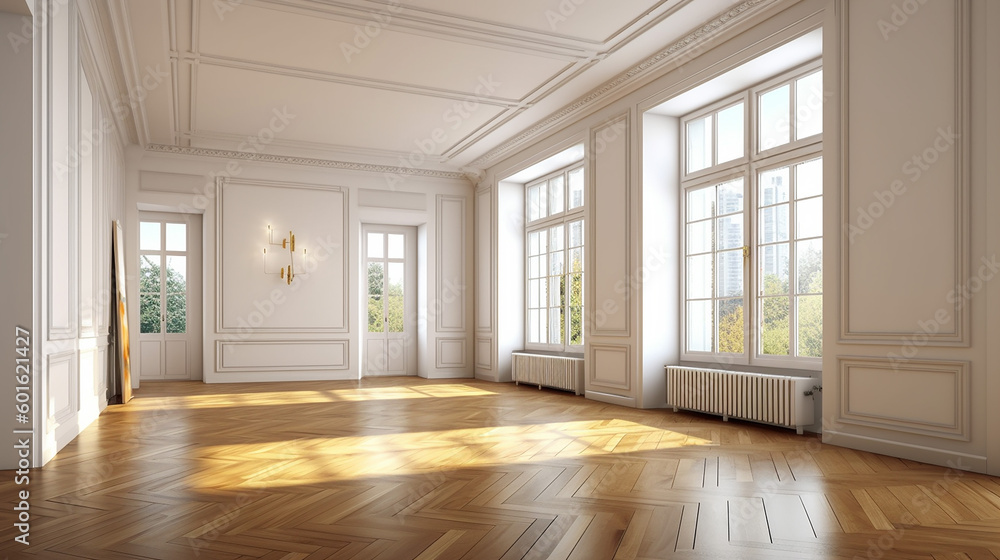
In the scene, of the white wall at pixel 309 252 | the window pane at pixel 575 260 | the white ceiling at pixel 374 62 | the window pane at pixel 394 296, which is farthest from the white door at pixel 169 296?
the window pane at pixel 575 260

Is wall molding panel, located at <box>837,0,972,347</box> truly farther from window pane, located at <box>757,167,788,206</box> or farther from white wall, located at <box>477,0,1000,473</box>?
window pane, located at <box>757,167,788,206</box>

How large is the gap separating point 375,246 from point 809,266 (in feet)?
21.2

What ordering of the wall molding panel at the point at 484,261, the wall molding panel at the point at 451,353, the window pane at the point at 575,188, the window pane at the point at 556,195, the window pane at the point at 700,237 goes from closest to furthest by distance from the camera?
1. the window pane at the point at 700,237
2. the window pane at the point at 575,188
3. the window pane at the point at 556,195
4. the wall molding panel at the point at 484,261
5. the wall molding panel at the point at 451,353

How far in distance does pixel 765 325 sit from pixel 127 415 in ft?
17.3

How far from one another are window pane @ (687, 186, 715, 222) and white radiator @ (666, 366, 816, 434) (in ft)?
4.48

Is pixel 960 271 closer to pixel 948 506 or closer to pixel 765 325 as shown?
pixel 948 506

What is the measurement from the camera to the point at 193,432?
4863mm

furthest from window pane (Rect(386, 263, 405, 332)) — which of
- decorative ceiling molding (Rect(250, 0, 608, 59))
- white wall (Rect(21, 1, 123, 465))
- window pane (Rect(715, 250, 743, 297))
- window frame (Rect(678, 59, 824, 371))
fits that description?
window pane (Rect(715, 250, 743, 297))

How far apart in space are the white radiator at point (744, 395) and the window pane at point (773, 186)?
4.44 feet

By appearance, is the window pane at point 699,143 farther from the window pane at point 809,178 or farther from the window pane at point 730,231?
the window pane at point 809,178

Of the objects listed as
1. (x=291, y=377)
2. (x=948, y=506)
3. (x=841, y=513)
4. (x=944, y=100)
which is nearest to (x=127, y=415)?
(x=291, y=377)

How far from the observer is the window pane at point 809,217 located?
4.95m

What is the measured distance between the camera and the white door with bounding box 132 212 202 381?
902 cm

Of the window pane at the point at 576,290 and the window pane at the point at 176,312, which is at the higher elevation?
the window pane at the point at 576,290
